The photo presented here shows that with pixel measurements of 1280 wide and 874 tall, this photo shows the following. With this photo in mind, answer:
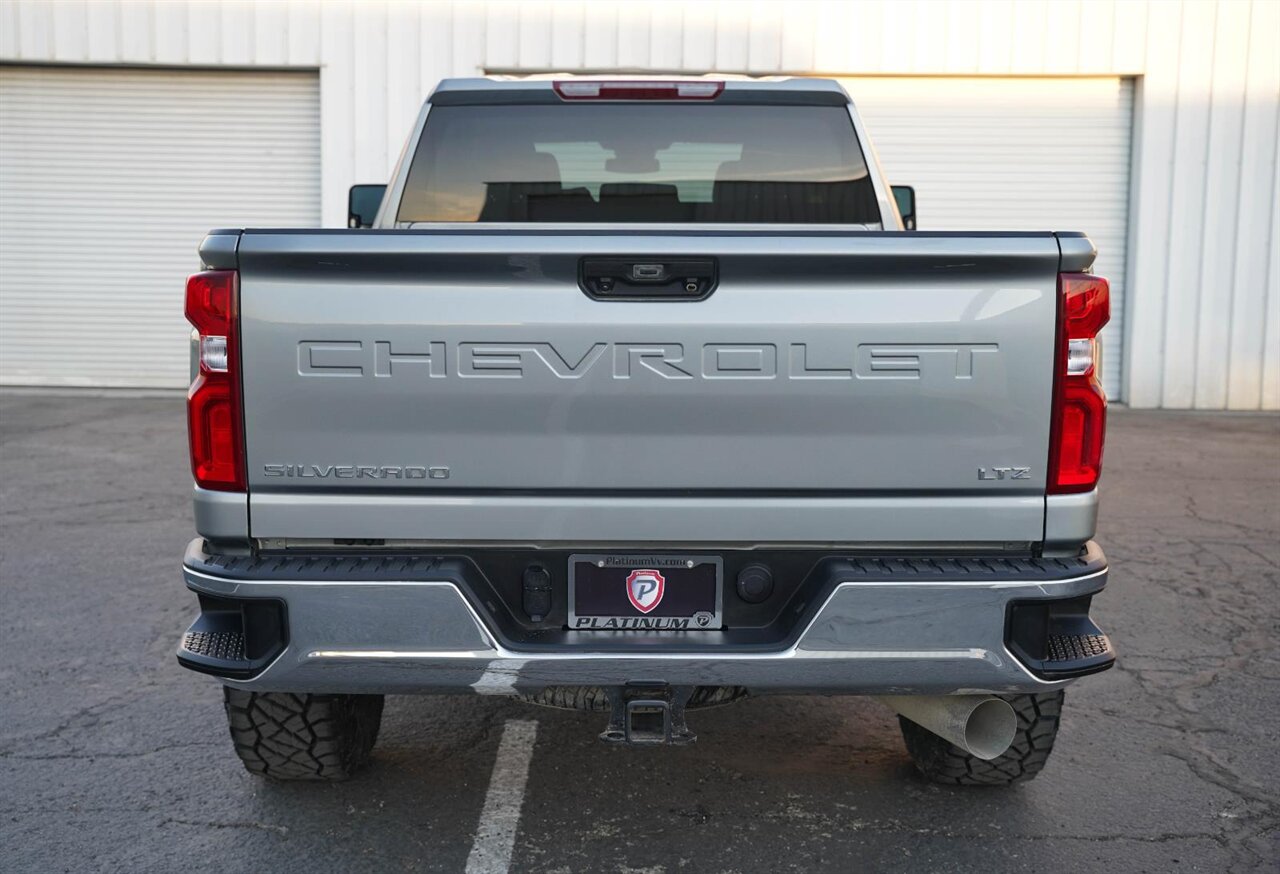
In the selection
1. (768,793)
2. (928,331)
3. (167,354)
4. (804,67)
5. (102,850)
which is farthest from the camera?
(167,354)

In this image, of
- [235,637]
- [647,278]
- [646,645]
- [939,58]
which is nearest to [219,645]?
[235,637]

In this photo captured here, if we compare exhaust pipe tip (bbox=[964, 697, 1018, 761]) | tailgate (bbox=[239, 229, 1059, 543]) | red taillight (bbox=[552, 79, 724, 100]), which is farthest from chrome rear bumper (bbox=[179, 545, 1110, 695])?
red taillight (bbox=[552, 79, 724, 100])

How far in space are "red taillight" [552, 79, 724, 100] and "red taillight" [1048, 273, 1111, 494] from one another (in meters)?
1.94

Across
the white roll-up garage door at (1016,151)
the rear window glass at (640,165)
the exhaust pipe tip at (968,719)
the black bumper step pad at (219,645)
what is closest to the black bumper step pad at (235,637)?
the black bumper step pad at (219,645)

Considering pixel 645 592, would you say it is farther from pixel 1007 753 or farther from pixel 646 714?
pixel 1007 753

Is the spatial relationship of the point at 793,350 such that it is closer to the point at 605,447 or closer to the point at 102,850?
the point at 605,447

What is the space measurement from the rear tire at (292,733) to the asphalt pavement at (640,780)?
0.11 meters

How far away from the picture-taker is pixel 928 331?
9.10 feet

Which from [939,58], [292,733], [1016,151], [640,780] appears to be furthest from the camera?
[1016,151]

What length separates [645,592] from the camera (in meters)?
2.89

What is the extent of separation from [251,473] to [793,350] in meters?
1.24

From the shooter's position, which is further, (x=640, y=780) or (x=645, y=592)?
(x=640, y=780)

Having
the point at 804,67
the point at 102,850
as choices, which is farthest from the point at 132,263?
the point at 102,850

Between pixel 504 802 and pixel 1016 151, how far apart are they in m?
10.9
